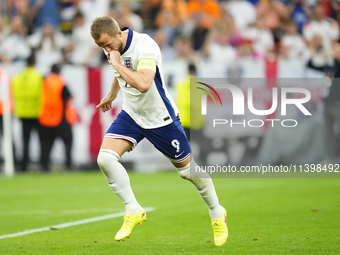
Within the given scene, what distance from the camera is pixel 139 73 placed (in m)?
4.80

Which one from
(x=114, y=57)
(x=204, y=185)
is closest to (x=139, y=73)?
(x=114, y=57)

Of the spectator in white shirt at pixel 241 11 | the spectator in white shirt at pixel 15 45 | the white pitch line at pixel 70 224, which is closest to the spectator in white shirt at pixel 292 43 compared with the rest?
the spectator in white shirt at pixel 241 11

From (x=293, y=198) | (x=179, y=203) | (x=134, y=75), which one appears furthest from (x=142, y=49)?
(x=293, y=198)

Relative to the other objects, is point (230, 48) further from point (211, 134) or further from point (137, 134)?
point (137, 134)

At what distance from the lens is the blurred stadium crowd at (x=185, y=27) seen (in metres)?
15.1

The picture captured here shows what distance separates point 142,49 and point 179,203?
4162 mm

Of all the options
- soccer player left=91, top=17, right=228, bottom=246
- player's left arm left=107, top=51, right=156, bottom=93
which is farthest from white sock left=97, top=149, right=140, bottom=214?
player's left arm left=107, top=51, right=156, bottom=93

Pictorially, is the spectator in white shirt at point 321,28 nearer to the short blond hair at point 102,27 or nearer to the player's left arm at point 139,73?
the player's left arm at point 139,73

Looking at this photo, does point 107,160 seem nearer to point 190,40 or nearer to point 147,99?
point 147,99

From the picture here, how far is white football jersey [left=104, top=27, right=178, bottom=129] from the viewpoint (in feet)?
16.8

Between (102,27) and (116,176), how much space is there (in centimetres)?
150

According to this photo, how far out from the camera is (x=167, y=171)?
13266 millimetres

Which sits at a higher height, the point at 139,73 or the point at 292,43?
the point at 139,73

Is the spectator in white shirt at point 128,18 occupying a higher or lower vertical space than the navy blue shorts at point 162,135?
higher
